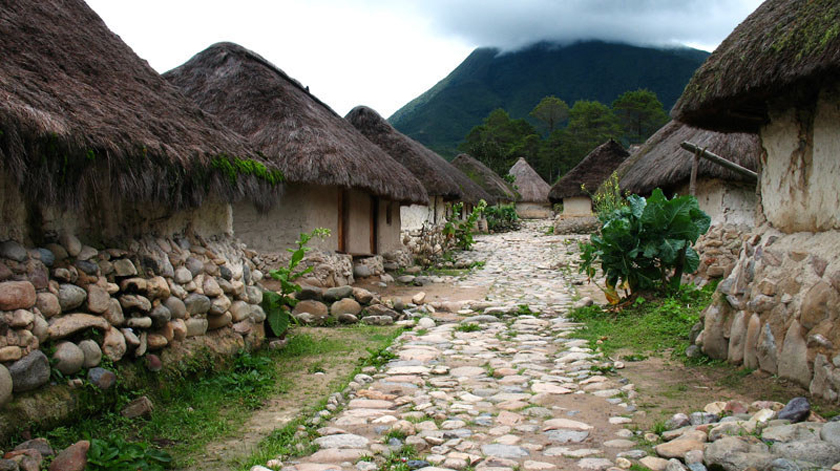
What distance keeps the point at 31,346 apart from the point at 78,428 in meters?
0.51

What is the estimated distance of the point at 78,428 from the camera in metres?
3.15

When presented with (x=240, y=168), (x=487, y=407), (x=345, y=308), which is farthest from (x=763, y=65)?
(x=345, y=308)

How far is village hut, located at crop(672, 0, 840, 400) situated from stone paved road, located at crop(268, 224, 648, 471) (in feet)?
3.34

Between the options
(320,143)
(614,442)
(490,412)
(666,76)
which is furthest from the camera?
(666,76)

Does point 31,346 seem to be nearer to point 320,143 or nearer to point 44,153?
point 44,153

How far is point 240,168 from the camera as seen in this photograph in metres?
4.96

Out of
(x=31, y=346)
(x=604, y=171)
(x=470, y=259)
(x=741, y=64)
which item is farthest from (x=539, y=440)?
(x=604, y=171)

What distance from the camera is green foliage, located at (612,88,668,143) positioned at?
175 feet

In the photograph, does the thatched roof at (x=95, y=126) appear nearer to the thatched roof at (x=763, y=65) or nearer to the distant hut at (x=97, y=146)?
the distant hut at (x=97, y=146)

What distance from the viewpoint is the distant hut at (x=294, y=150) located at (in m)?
9.39

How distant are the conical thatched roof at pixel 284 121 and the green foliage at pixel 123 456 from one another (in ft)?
20.1

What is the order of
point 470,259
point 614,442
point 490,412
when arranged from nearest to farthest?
1. point 614,442
2. point 490,412
3. point 470,259

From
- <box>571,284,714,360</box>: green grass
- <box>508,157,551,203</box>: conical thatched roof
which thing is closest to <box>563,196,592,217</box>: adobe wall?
<box>508,157,551,203</box>: conical thatched roof

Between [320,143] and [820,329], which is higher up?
[320,143]
